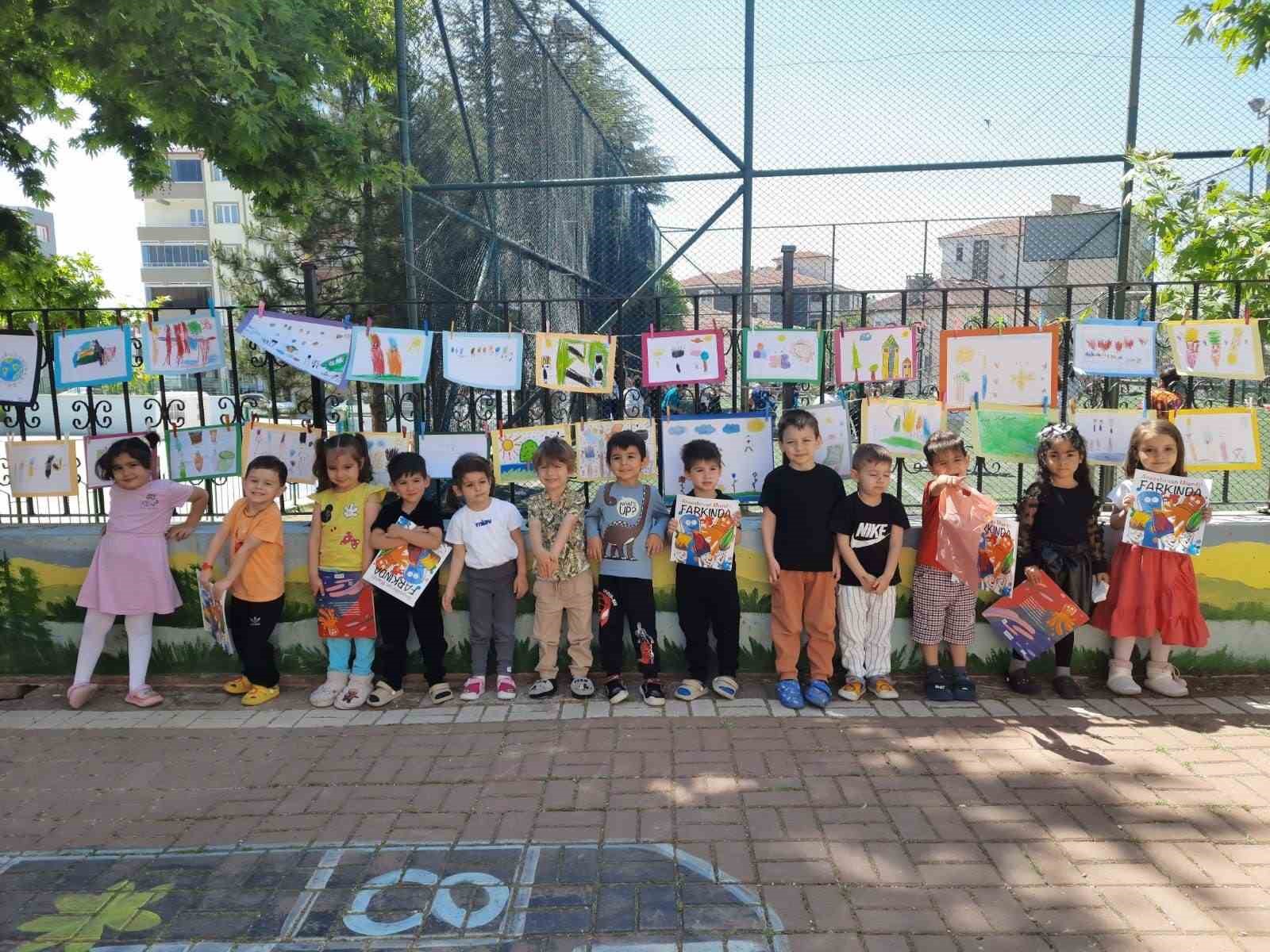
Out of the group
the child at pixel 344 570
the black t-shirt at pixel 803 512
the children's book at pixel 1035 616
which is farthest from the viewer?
the child at pixel 344 570

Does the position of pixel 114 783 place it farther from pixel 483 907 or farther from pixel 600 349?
pixel 600 349

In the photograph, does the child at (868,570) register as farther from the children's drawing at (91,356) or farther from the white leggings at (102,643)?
the children's drawing at (91,356)

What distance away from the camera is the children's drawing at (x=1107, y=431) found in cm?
492

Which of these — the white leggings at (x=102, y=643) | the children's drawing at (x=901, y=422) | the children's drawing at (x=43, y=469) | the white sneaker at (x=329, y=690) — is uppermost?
the children's drawing at (x=901, y=422)

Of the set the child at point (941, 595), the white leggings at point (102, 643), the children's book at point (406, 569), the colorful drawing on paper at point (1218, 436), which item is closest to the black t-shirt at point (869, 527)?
the child at point (941, 595)

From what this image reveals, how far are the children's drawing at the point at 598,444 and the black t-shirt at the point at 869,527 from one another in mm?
1005

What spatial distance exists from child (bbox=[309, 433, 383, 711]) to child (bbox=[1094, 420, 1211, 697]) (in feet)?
12.9

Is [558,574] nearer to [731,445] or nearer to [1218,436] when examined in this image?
[731,445]

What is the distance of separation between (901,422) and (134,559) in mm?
4248

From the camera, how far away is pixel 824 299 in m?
4.98

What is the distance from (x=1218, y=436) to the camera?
16.0 ft

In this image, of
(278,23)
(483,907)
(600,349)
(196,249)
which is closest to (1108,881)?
(483,907)

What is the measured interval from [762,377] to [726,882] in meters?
2.85

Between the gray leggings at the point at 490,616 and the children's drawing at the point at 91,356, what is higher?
the children's drawing at the point at 91,356
